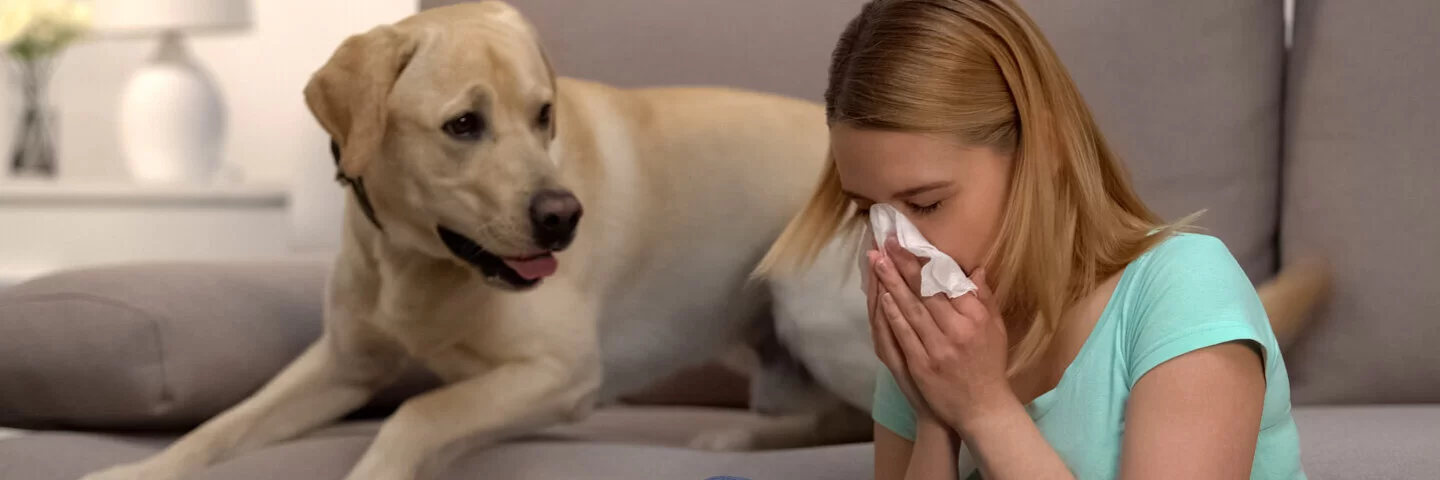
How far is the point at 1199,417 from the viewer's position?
708 mm

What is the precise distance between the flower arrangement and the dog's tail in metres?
2.44

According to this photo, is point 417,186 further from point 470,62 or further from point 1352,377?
point 1352,377

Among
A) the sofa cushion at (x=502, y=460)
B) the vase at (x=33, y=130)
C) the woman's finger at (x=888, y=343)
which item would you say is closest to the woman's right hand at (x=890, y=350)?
the woman's finger at (x=888, y=343)

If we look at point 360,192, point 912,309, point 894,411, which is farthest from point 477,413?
point 912,309

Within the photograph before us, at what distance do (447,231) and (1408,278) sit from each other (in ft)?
3.53

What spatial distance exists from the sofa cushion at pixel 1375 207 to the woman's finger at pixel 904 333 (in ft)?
2.62

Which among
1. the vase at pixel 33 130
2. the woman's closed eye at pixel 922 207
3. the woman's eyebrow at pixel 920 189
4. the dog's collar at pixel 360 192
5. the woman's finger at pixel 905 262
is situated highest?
the woman's eyebrow at pixel 920 189

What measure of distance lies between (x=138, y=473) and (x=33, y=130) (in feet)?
7.09

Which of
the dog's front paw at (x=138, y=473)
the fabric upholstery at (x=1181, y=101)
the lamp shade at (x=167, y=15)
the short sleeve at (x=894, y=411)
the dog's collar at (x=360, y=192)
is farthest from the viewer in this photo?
the lamp shade at (x=167, y=15)

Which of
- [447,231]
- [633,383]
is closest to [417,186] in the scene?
[447,231]

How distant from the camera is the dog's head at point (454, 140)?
1.13 m

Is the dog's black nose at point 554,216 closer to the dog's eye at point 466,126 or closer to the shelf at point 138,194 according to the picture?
the dog's eye at point 466,126

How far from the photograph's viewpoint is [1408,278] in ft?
4.41

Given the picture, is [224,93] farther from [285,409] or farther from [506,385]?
[506,385]
